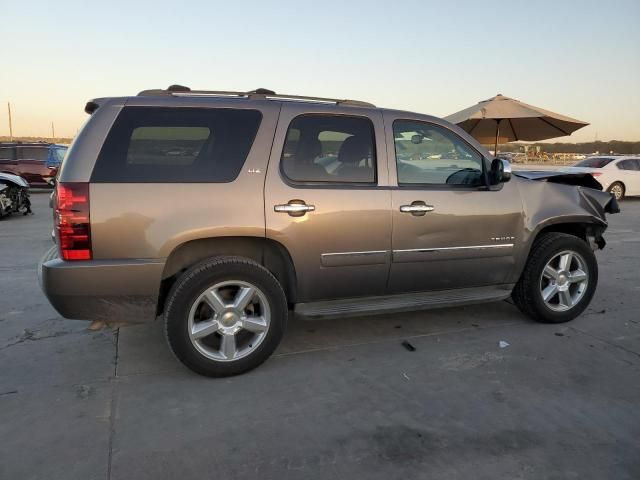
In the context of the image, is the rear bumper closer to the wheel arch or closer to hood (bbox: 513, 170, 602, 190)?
the wheel arch

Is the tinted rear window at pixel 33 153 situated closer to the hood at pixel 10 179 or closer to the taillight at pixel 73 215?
the hood at pixel 10 179

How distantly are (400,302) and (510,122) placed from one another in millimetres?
9378

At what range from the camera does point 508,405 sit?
2.97 meters

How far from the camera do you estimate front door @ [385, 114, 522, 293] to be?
147 inches

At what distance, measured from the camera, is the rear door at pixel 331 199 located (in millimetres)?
3379

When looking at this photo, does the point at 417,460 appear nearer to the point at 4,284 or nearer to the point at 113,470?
the point at 113,470

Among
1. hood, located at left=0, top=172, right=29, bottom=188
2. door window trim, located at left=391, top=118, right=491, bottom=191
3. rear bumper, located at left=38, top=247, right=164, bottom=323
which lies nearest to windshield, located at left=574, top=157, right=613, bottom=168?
door window trim, located at left=391, top=118, right=491, bottom=191

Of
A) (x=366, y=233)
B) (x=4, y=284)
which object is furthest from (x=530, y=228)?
(x=4, y=284)

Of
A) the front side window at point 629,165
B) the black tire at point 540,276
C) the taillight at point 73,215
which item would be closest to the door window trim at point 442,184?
the black tire at point 540,276

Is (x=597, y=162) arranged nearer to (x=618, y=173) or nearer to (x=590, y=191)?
(x=618, y=173)

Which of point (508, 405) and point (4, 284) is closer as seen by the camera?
point (508, 405)

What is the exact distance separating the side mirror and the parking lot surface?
4.28 ft

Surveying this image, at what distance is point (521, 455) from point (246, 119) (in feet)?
8.62

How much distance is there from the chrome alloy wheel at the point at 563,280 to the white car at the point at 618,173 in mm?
13042
